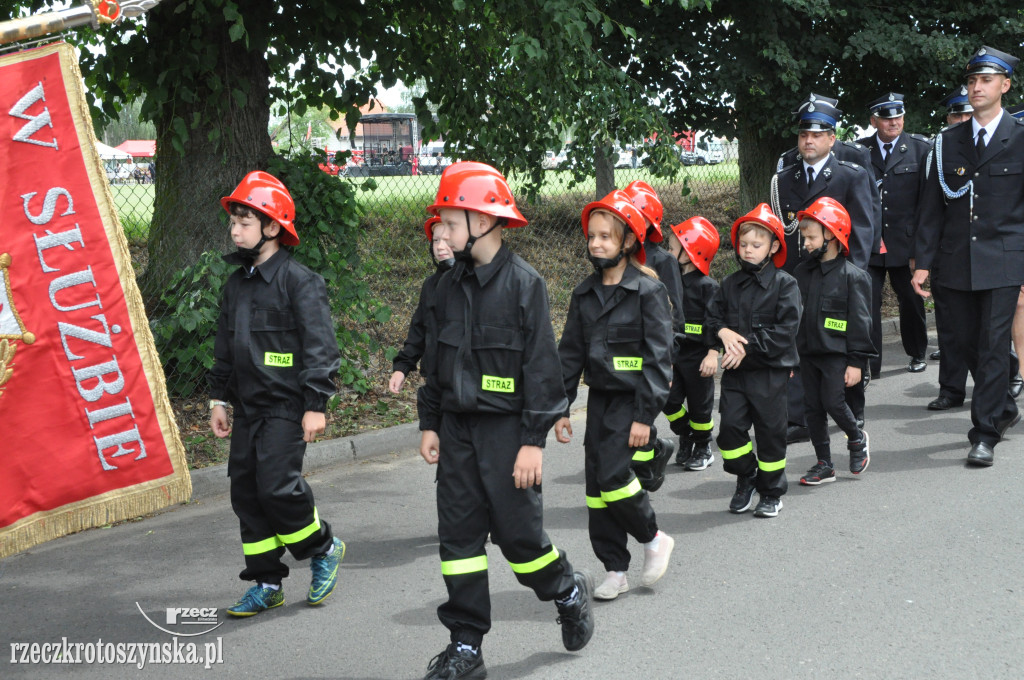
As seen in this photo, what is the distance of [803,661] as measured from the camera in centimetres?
387

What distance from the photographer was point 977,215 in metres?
6.77

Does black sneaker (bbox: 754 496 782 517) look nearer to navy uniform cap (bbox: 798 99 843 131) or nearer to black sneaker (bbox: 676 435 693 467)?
black sneaker (bbox: 676 435 693 467)

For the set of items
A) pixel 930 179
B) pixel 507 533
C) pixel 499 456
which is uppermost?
pixel 930 179

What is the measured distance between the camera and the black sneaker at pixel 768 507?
5.67 meters

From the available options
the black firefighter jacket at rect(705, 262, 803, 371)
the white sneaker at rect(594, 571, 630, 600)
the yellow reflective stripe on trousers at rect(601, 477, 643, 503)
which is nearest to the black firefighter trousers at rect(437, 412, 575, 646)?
the yellow reflective stripe on trousers at rect(601, 477, 643, 503)

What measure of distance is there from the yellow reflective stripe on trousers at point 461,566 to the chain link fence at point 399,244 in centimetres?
336

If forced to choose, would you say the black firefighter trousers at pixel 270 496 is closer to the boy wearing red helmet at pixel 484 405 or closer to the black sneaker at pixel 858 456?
the boy wearing red helmet at pixel 484 405

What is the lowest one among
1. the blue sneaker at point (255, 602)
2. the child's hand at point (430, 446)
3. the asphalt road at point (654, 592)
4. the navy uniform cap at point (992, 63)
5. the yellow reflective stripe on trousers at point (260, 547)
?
the asphalt road at point (654, 592)

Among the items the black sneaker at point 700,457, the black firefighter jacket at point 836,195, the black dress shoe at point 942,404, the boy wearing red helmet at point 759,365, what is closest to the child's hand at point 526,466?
the boy wearing red helmet at point 759,365

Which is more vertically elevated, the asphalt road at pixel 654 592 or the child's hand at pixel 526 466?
the child's hand at pixel 526 466

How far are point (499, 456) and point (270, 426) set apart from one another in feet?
3.75

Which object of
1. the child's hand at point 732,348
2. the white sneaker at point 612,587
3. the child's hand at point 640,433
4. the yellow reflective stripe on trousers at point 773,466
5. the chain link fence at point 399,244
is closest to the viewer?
the child's hand at point 640,433

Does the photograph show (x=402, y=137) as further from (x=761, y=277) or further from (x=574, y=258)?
(x=761, y=277)

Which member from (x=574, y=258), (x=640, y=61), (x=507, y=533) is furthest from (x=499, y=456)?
(x=640, y=61)
